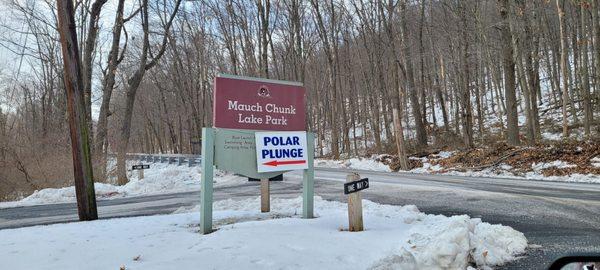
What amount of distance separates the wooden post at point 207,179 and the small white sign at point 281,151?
2.31ft

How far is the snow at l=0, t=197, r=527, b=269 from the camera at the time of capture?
13.4 feet

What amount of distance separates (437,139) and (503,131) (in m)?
6.79

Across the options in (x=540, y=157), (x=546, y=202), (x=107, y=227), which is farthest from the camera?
(x=540, y=157)

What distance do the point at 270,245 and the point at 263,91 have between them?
101 inches

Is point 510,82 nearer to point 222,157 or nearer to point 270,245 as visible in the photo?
point 222,157

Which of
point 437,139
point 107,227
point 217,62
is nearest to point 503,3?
point 437,139

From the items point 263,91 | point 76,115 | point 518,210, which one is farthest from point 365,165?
point 76,115

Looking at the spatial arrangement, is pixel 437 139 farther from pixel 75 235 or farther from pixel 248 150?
pixel 75 235

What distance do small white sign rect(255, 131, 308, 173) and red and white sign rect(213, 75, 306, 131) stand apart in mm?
124

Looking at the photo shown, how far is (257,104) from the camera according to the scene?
20.8 feet

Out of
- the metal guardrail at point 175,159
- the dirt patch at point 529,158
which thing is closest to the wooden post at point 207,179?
the dirt patch at point 529,158

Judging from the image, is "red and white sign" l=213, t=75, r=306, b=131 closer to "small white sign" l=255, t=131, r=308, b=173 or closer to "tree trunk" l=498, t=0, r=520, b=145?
"small white sign" l=255, t=131, r=308, b=173

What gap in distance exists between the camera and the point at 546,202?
7988 millimetres

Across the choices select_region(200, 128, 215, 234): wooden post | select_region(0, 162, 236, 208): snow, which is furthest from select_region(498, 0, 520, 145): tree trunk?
Result: select_region(200, 128, 215, 234): wooden post
